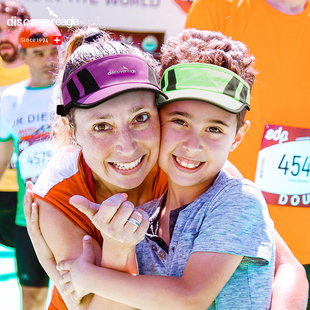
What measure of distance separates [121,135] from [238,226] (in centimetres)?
52

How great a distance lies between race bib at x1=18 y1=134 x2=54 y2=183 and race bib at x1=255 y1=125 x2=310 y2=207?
6.05 feet

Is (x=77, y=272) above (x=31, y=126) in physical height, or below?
above

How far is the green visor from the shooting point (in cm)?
141

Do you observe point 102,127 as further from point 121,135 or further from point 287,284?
point 287,284

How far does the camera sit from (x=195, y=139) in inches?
56.7

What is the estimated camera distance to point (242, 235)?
1303 millimetres

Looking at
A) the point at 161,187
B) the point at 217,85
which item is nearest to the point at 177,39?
Answer: the point at 217,85

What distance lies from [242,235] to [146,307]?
0.37m

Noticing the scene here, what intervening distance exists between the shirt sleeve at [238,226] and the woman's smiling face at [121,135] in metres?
0.34

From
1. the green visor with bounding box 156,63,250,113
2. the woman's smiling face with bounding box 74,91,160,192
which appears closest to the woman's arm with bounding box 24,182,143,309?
the woman's smiling face with bounding box 74,91,160,192

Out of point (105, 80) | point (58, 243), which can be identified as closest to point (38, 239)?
point (58, 243)

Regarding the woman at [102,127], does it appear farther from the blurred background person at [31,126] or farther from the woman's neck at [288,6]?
the blurred background person at [31,126]

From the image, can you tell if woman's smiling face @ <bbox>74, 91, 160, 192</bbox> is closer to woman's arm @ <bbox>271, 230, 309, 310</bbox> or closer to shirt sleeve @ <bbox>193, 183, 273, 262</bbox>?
shirt sleeve @ <bbox>193, 183, 273, 262</bbox>

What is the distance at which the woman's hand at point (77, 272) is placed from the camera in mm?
1369
